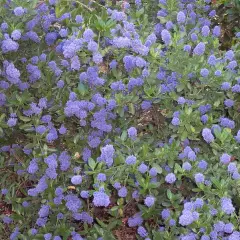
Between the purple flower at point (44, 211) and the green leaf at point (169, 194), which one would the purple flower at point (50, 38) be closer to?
the purple flower at point (44, 211)

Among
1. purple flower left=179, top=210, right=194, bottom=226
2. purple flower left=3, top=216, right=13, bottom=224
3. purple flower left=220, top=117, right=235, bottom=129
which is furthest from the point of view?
purple flower left=3, top=216, right=13, bottom=224

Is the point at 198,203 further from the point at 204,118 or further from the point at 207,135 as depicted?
the point at 204,118

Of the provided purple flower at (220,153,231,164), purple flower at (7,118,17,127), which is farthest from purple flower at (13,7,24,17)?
purple flower at (220,153,231,164)

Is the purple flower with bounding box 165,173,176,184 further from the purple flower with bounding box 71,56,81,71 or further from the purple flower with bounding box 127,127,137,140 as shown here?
the purple flower with bounding box 71,56,81,71

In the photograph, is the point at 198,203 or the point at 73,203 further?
the point at 73,203

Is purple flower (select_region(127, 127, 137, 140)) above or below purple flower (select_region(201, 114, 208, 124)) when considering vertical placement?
below

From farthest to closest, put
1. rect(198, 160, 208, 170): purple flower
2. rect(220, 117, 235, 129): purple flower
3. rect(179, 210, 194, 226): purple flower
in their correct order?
→ rect(220, 117, 235, 129): purple flower < rect(198, 160, 208, 170): purple flower < rect(179, 210, 194, 226): purple flower

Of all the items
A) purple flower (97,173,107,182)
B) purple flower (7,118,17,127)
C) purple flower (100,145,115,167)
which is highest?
purple flower (100,145,115,167)

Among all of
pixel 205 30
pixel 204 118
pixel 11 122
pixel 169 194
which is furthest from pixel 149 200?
pixel 205 30

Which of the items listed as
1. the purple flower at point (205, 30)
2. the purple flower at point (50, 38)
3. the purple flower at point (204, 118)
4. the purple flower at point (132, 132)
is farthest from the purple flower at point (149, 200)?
the purple flower at point (205, 30)

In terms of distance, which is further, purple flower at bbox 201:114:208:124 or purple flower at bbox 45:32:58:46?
purple flower at bbox 45:32:58:46
